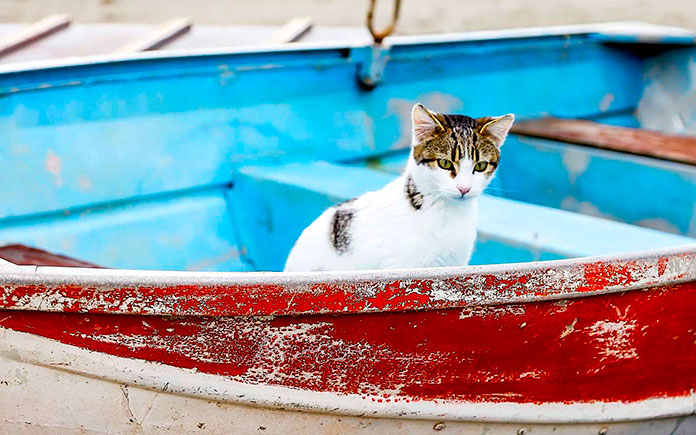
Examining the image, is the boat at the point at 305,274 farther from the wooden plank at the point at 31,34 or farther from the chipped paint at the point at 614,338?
the wooden plank at the point at 31,34

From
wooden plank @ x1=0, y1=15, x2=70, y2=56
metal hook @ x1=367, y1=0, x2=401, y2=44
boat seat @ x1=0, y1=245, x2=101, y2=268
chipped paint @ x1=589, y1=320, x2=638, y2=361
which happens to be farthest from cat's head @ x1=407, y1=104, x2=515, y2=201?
wooden plank @ x1=0, y1=15, x2=70, y2=56

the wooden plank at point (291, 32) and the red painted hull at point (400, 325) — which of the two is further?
the wooden plank at point (291, 32)

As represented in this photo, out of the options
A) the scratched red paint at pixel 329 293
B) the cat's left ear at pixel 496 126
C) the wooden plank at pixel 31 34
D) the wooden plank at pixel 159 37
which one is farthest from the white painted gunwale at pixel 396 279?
the wooden plank at pixel 31 34

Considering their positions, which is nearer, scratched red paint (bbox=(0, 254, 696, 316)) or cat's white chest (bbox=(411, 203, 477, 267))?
scratched red paint (bbox=(0, 254, 696, 316))

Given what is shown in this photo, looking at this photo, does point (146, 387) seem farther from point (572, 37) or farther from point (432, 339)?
point (572, 37)

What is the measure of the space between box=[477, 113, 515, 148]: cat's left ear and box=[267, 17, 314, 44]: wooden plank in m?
2.04

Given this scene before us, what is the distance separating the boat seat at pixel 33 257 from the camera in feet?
8.00

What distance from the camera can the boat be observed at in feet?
5.54

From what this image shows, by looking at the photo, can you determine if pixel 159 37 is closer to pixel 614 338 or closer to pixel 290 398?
pixel 290 398

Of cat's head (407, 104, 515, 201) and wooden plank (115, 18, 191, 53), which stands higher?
wooden plank (115, 18, 191, 53)

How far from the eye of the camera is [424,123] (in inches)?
79.6

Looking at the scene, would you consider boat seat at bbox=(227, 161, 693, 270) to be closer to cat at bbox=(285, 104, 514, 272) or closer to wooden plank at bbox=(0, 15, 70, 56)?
cat at bbox=(285, 104, 514, 272)

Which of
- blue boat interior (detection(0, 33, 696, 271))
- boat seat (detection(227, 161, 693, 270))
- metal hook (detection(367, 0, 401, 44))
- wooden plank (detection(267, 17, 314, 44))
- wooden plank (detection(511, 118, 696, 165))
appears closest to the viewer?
boat seat (detection(227, 161, 693, 270))

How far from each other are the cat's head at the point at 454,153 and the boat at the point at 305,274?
307mm
